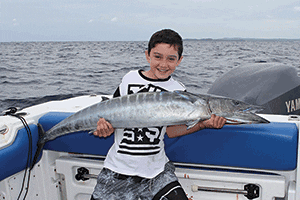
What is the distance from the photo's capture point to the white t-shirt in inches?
87.5

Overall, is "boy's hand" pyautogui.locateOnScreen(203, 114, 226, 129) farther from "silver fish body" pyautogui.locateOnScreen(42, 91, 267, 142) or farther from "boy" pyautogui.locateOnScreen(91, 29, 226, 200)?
"boy" pyautogui.locateOnScreen(91, 29, 226, 200)

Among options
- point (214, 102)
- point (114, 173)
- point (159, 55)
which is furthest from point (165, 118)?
point (114, 173)

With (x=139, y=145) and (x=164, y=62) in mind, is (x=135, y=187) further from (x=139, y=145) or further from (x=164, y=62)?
(x=164, y=62)

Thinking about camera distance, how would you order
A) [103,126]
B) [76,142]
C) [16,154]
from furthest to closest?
[76,142] → [16,154] → [103,126]

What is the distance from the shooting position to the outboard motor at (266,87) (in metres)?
4.05

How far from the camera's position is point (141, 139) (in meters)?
2.26

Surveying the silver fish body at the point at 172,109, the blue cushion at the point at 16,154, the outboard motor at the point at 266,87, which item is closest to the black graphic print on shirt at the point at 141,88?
the silver fish body at the point at 172,109

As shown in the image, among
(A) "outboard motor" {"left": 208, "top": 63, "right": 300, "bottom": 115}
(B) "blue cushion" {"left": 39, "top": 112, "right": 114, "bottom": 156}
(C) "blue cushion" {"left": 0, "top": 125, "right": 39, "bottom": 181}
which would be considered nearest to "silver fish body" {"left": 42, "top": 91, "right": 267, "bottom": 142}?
(B) "blue cushion" {"left": 39, "top": 112, "right": 114, "bottom": 156}

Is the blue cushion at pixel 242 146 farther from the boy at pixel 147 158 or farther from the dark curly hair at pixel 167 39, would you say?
the dark curly hair at pixel 167 39

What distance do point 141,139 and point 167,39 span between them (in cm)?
87

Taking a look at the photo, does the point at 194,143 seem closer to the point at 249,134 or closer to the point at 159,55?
the point at 249,134

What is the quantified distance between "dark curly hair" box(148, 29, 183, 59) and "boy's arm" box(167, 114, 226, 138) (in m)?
0.66

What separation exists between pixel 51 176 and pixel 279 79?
11.9ft

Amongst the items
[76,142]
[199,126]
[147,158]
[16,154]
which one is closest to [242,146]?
[199,126]
